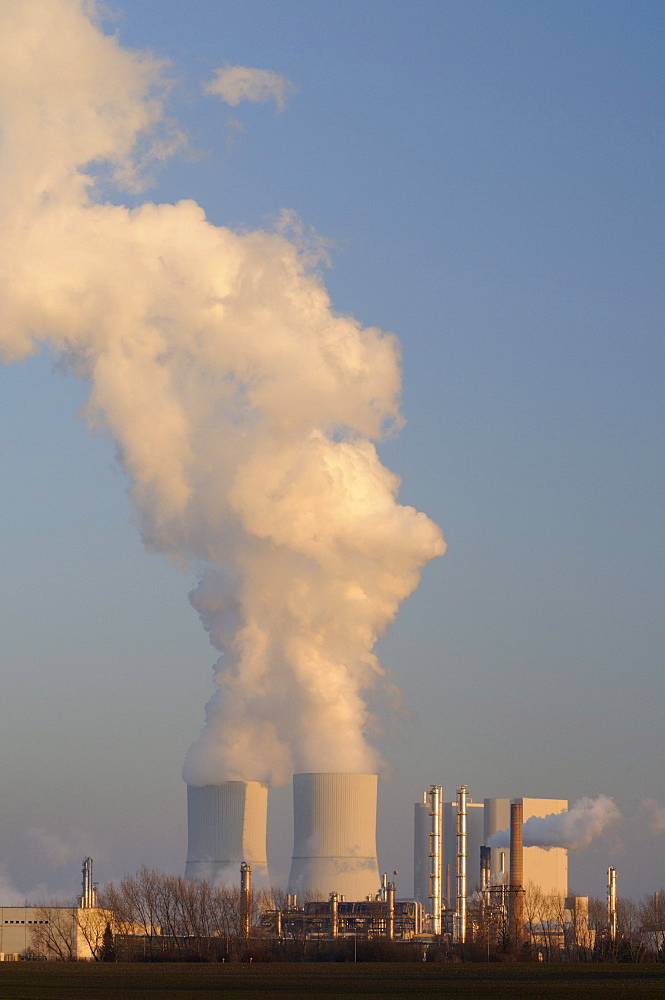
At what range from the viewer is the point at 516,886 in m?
63.8

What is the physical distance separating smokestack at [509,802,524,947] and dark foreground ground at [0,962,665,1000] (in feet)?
25.9

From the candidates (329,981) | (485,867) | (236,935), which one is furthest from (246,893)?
(329,981)

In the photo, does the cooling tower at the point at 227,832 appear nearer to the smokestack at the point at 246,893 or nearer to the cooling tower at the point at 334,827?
the smokestack at the point at 246,893

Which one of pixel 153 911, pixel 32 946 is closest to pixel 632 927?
pixel 153 911

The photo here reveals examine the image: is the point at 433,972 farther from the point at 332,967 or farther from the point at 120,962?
the point at 120,962

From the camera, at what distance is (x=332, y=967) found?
5284cm

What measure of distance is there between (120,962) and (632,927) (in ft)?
83.1

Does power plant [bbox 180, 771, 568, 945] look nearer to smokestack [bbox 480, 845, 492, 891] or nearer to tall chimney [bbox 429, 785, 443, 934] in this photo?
tall chimney [bbox 429, 785, 443, 934]

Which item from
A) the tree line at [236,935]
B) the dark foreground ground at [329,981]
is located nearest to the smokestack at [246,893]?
the tree line at [236,935]

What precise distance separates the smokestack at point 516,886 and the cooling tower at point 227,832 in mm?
11282

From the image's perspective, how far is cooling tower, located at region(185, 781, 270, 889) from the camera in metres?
64.1

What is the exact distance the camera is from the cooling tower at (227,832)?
64.1 m

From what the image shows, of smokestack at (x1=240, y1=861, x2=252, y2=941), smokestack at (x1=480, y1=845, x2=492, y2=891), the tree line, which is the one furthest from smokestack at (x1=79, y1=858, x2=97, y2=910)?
smokestack at (x1=480, y1=845, x2=492, y2=891)

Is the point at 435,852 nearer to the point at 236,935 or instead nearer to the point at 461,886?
the point at 461,886
